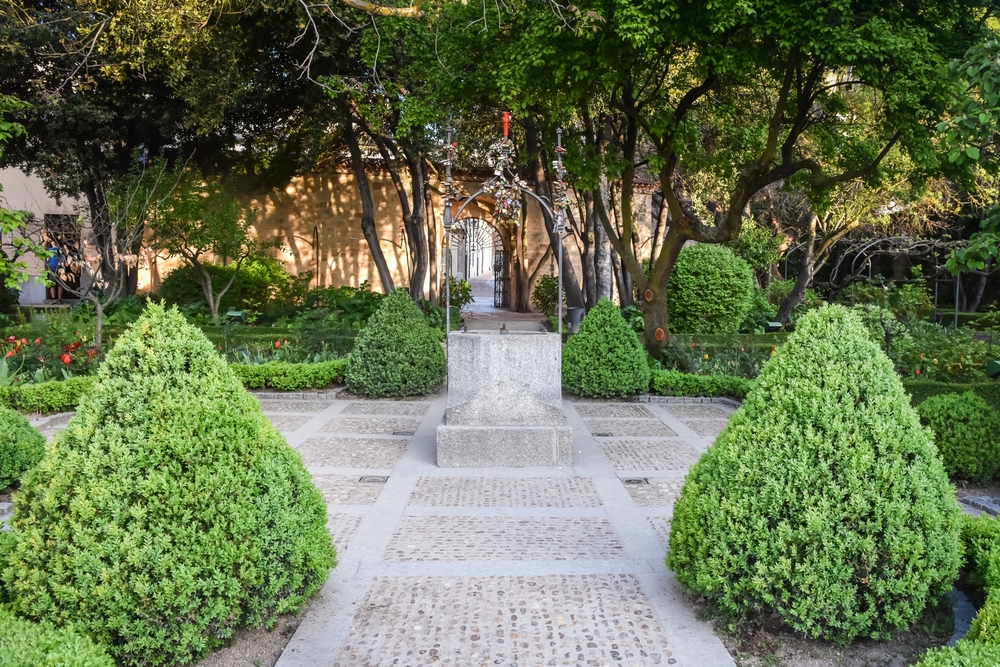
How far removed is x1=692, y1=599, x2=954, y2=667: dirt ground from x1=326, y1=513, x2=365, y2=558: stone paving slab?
2482mm

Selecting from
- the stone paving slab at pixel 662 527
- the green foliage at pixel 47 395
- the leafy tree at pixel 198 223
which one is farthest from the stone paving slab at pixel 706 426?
the leafy tree at pixel 198 223

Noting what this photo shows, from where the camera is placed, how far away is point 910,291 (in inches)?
688

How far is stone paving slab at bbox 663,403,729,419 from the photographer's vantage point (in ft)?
32.1

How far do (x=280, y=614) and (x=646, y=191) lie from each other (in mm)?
20044

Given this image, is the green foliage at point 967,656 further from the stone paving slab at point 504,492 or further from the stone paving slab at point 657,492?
the stone paving slab at point 504,492

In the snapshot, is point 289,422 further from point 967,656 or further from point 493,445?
point 967,656

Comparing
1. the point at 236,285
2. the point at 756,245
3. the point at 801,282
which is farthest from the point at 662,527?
the point at 756,245

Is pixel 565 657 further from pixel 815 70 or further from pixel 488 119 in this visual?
pixel 488 119

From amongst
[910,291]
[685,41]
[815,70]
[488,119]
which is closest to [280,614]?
[685,41]

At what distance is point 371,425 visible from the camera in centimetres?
894

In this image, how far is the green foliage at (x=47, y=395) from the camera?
9.14 meters

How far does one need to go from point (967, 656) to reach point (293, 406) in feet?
29.8

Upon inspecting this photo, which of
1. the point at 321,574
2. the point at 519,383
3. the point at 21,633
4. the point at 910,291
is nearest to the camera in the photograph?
the point at 21,633

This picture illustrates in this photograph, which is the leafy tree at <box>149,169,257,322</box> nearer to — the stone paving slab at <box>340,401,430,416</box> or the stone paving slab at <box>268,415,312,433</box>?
the stone paving slab at <box>340,401,430,416</box>
